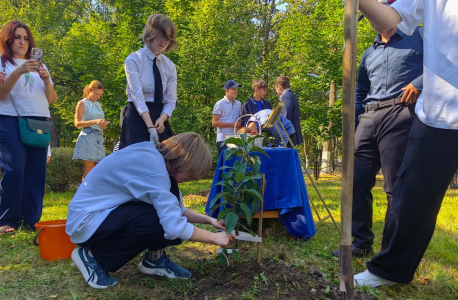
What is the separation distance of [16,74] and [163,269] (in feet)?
6.95

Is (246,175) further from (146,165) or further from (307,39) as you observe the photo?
A: (307,39)

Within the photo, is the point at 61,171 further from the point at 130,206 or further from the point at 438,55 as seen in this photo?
the point at 438,55

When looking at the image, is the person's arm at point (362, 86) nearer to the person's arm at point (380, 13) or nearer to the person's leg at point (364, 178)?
the person's leg at point (364, 178)

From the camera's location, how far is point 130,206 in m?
2.14

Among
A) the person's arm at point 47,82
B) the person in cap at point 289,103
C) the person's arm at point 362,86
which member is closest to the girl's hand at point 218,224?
the person's arm at point 362,86

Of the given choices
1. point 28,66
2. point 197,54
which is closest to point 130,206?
point 28,66

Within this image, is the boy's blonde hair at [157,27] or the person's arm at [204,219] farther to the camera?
the boy's blonde hair at [157,27]

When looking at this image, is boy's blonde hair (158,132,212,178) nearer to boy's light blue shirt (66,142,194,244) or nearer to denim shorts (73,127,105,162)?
boy's light blue shirt (66,142,194,244)

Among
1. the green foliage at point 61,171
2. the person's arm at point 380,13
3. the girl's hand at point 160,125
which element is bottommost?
the green foliage at point 61,171

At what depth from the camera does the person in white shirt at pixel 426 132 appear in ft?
5.82

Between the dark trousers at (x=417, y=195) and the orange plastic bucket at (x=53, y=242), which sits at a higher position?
the dark trousers at (x=417, y=195)

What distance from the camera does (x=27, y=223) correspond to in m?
3.44

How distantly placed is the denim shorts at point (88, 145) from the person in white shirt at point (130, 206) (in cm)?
340

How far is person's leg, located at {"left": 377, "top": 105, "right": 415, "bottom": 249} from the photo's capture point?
2.51 m
